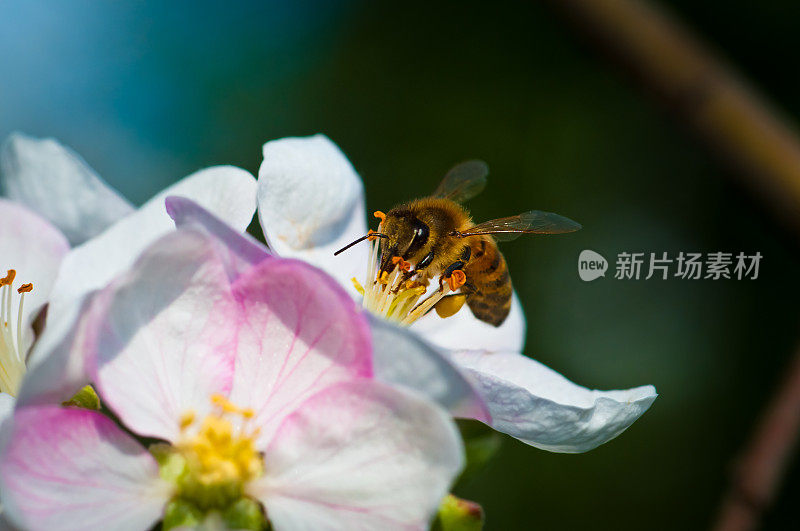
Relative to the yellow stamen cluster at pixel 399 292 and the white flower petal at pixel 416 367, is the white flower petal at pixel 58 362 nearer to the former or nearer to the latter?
the white flower petal at pixel 416 367

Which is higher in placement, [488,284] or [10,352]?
[488,284]

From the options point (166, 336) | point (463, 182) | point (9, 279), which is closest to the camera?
point (166, 336)

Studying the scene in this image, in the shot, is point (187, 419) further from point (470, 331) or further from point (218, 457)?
point (470, 331)

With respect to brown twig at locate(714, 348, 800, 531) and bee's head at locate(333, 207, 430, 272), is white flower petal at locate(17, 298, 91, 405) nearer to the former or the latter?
bee's head at locate(333, 207, 430, 272)

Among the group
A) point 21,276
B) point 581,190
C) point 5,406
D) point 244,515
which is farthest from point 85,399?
point 581,190

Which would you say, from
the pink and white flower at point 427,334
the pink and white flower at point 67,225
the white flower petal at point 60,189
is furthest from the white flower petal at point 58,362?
the white flower petal at point 60,189

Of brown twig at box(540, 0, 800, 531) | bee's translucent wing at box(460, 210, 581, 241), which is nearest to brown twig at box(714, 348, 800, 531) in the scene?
brown twig at box(540, 0, 800, 531)

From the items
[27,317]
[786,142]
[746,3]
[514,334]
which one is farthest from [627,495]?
[27,317]
